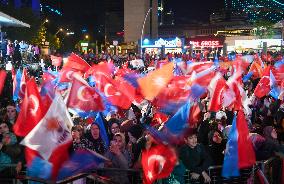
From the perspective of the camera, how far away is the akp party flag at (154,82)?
11.1 metres

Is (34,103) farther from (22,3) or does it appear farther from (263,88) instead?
(22,3)

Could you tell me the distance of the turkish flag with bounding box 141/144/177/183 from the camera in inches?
271

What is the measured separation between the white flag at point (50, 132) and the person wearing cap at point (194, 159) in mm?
1828

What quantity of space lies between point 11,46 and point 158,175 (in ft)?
56.8

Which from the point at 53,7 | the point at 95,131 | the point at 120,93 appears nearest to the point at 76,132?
the point at 95,131

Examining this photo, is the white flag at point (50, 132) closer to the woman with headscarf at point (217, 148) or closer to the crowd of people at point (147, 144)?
the crowd of people at point (147, 144)

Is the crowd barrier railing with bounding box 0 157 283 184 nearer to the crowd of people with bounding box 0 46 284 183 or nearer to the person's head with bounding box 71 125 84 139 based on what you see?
the crowd of people with bounding box 0 46 284 183

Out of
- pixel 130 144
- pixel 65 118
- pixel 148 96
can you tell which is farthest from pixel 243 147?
pixel 148 96

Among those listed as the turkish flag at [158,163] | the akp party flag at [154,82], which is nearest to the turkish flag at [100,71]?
the akp party flag at [154,82]

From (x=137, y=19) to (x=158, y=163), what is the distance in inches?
2830

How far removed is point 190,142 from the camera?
7.63 meters

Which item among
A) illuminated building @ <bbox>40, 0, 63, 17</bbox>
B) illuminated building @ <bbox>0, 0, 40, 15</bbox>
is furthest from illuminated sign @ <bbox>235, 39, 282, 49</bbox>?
illuminated building @ <bbox>40, 0, 63, 17</bbox>

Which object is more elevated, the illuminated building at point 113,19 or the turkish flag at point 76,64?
the illuminated building at point 113,19

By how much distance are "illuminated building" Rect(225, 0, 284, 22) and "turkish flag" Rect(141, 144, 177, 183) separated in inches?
3791
